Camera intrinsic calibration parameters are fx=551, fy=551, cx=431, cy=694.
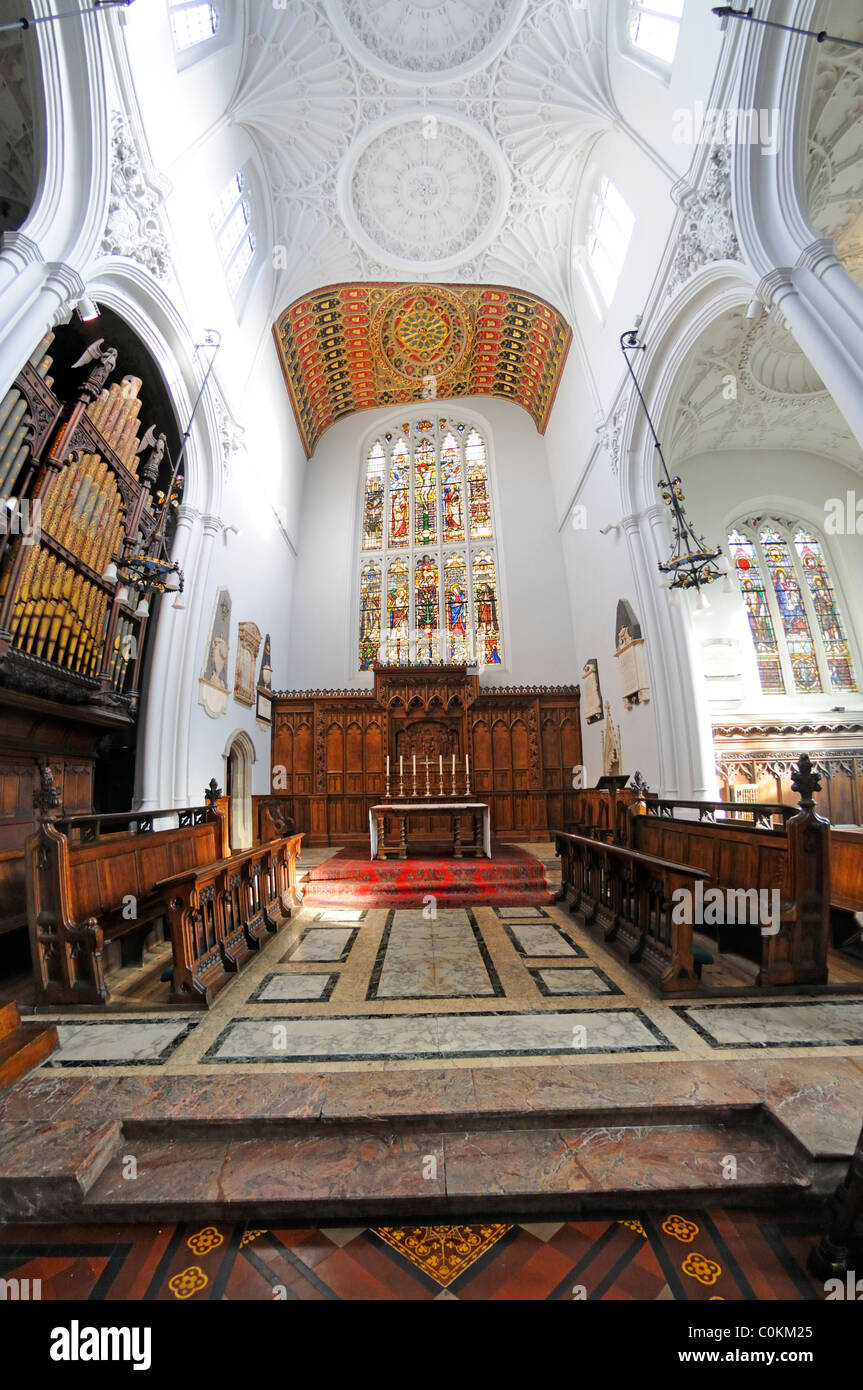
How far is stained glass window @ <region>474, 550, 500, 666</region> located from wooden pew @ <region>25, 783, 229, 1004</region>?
947 centimetres

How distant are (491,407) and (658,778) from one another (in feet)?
37.2

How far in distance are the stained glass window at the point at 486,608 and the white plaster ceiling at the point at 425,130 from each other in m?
5.45

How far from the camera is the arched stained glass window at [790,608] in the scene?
11.3 meters

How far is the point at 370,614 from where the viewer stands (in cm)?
1366

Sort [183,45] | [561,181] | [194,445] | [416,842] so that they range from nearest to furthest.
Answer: [183,45] → [194,445] → [416,842] → [561,181]

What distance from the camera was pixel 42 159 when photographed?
16.9 feet

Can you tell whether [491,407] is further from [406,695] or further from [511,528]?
[406,695]

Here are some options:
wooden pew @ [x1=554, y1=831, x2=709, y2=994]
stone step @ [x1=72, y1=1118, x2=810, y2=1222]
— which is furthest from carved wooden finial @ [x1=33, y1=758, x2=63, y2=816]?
wooden pew @ [x1=554, y1=831, x2=709, y2=994]

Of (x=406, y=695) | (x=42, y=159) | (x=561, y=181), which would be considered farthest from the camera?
(x=406, y=695)

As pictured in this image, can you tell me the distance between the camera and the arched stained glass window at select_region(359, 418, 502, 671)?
13250mm

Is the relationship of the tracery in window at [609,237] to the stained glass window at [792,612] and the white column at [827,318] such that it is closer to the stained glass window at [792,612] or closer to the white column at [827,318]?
the white column at [827,318]

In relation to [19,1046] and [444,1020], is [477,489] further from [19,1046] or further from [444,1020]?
[19,1046]

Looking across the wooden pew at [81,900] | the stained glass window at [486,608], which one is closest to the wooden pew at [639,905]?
the wooden pew at [81,900]
